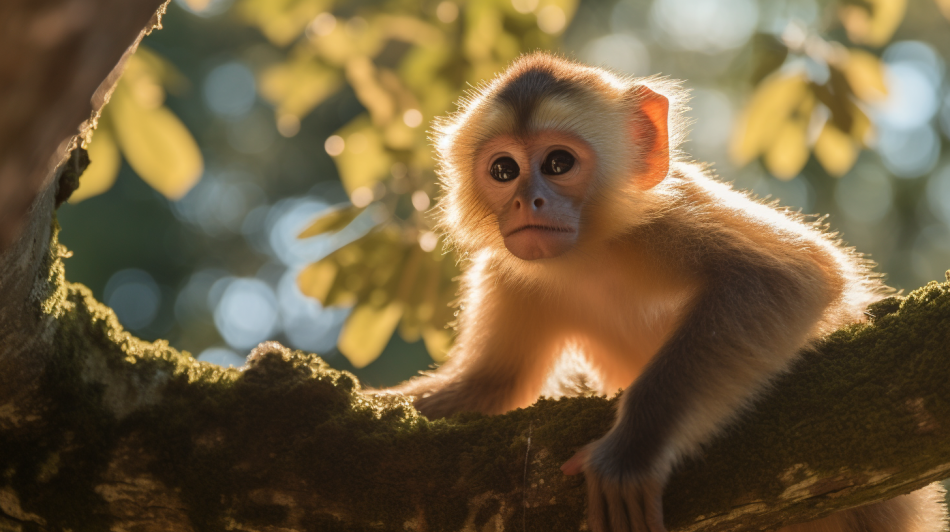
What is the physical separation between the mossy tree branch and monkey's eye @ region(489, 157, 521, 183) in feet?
6.39

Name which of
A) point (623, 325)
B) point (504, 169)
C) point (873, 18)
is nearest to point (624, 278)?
point (623, 325)

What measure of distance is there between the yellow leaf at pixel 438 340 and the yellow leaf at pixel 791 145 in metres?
2.62

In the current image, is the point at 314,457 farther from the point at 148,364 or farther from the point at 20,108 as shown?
the point at 20,108

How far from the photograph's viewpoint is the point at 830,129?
520cm

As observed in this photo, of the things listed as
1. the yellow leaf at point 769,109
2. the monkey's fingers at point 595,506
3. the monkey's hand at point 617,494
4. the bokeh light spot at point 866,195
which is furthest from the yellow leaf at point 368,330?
the bokeh light spot at point 866,195

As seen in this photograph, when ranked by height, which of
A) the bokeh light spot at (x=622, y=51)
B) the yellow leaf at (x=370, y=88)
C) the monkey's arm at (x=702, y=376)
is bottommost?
the monkey's arm at (x=702, y=376)

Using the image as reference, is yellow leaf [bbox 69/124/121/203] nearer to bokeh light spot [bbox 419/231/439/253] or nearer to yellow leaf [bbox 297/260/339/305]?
yellow leaf [bbox 297/260/339/305]

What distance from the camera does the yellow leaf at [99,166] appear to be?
4.14 metres

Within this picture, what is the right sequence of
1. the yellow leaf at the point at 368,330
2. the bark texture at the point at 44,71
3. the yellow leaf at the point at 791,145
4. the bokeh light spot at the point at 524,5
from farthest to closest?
the yellow leaf at the point at 791,145 < the bokeh light spot at the point at 524,5 < the yellow leaf at the point at 368,330 < the bark texture at the point at 44,71

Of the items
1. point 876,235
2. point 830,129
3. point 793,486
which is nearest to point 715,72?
point 876,235

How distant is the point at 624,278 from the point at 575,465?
1.82 metres

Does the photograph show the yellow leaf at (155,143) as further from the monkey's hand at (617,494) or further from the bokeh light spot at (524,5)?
the monkey's hand at (617,494)

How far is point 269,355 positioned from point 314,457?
49cm

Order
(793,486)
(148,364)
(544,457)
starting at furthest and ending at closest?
(148,364) < (544,457) < (793,486)
